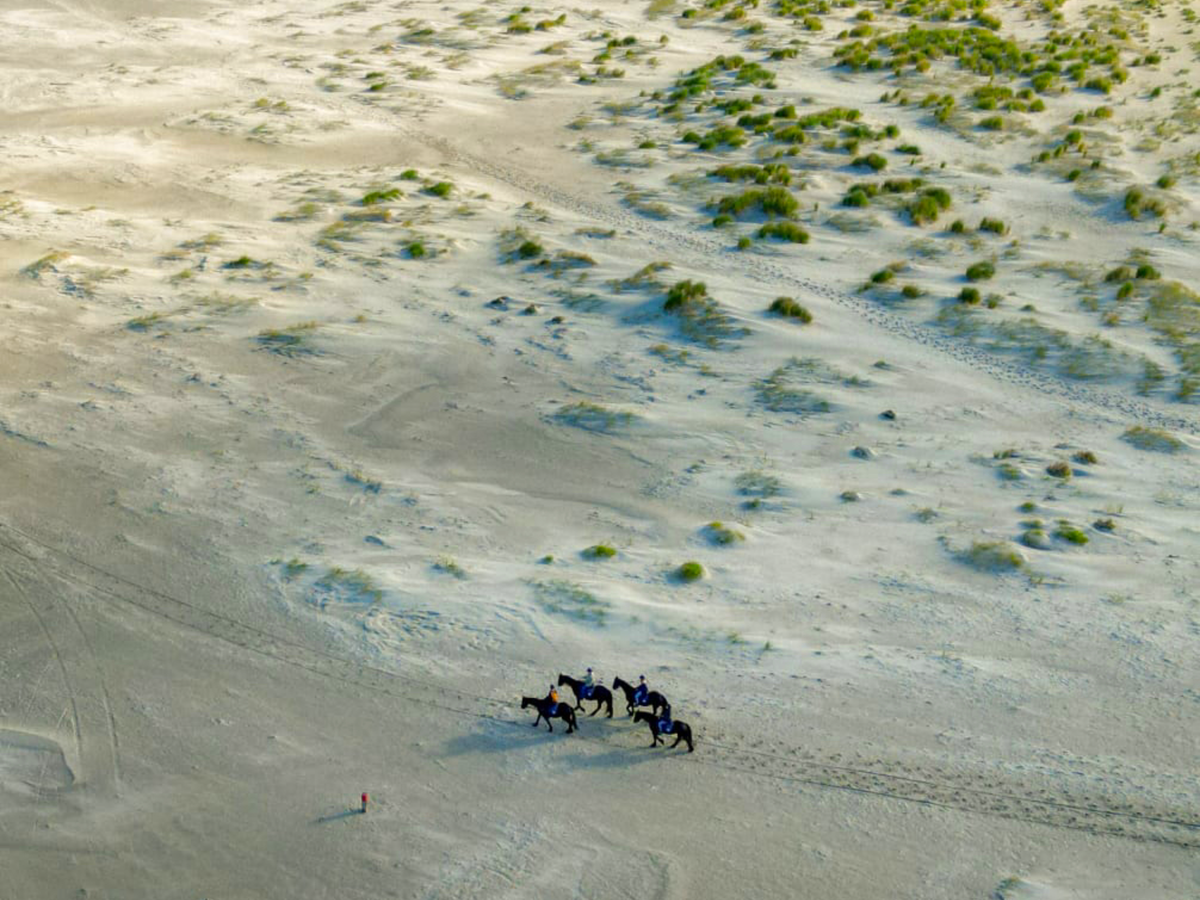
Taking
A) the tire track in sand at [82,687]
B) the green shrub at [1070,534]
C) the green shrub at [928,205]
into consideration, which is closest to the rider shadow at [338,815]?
the tire track in sand at [82,687]

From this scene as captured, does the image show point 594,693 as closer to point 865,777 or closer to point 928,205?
point 865,777

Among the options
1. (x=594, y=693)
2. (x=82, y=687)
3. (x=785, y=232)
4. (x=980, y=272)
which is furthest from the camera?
(x=785, y=232)

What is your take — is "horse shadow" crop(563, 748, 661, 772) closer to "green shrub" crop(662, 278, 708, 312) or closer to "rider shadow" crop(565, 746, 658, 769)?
"rider shadow" crop(565, 746, 658, 769)

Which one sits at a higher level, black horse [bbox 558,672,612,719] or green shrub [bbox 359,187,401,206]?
green shrub [bbox 359,187,401,206]

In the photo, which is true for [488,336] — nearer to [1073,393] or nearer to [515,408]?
[515,408]

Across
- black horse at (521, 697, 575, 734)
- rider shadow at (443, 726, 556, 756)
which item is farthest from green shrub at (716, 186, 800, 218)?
rider shadow at (443, 726, 556, 756)

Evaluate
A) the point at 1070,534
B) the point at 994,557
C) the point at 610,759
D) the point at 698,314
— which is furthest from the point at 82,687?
the point at 698,314

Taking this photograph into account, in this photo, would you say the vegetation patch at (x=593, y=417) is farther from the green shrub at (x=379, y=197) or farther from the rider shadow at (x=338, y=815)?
the green shrub at (x=379, y=197)
